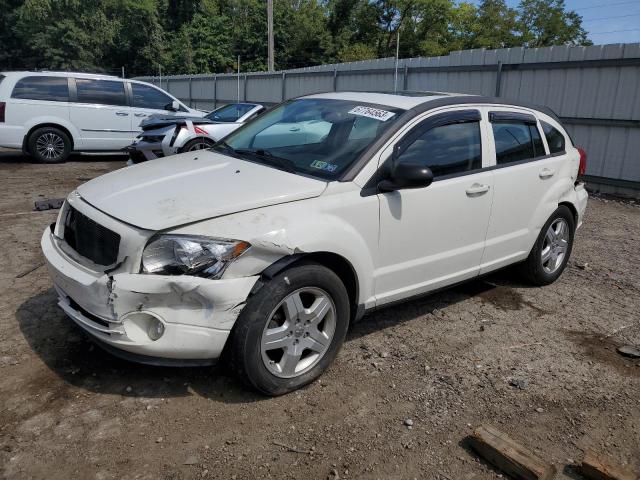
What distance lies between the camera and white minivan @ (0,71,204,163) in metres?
10.5

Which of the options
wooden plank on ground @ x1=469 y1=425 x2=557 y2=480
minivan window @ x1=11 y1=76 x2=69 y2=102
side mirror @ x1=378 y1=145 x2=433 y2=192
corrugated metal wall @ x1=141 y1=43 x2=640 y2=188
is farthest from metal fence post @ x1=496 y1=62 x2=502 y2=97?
wooden plank on ground @ x1=469 y1=425 x2=557 y2=480

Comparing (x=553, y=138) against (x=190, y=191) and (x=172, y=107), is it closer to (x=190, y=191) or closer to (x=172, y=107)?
(x=190, y=191)

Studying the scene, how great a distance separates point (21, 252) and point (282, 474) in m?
4.01

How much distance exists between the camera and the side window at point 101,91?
11.1 meters

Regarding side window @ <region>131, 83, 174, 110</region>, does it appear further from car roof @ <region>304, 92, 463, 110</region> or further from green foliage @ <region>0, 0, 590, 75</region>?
green foliage @ <region>0, 0, 590, 75</region>

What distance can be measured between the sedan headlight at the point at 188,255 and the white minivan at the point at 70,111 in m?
9.03

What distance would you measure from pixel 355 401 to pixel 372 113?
6.28 ft

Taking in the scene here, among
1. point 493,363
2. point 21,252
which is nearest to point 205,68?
point 21,252

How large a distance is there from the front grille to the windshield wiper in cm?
116

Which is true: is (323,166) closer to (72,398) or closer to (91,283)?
(91,283)

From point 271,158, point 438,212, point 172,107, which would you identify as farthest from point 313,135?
point 172,107

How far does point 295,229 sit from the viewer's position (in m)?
3.02

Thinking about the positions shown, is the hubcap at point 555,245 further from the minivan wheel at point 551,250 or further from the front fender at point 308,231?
the front fender at point 308,231

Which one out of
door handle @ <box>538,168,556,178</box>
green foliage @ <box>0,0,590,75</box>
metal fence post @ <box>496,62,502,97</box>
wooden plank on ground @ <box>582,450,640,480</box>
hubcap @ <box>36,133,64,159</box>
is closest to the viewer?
Result: wooden plank on ground @ <box>582,450,640,480</box>
